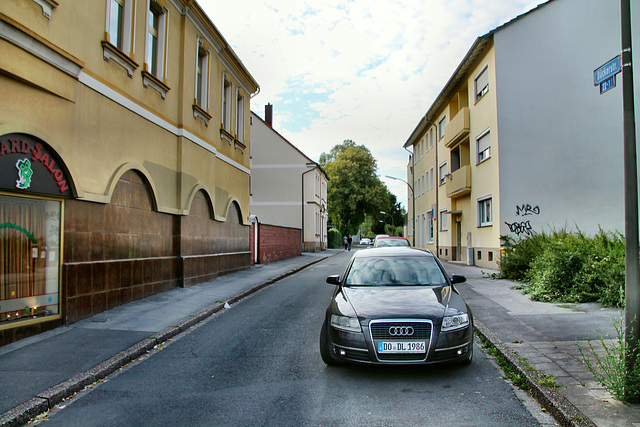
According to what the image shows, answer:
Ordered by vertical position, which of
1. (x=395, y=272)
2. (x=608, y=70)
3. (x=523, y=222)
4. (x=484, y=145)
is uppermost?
(x=484, y=145)

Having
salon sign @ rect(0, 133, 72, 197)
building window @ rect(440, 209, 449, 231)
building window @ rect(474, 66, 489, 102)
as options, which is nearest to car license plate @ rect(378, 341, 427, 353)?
salon sign @ rect(0, 133, 72, 197)

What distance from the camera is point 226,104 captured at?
55.9 ft

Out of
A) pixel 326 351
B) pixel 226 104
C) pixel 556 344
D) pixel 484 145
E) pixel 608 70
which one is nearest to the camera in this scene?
pixel 608 70

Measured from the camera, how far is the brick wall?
2267 centimetres

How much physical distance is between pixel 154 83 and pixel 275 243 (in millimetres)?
15715

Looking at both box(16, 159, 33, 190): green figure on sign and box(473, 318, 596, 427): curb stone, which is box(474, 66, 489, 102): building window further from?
box(16, 159, 33, 190): green figure on sign

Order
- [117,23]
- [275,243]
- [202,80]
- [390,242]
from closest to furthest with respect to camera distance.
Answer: [117,23], [202,80], [390,242], [275,243]

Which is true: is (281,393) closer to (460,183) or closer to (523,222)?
(523,222)

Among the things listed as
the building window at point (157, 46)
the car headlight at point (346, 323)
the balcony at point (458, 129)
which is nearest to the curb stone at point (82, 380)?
the car headlight at point (346, 323)

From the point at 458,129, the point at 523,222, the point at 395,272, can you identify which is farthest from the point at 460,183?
the point at 395,272

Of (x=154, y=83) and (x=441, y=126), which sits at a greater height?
(x=441, y=126)

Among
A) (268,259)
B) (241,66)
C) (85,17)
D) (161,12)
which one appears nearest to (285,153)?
(268,259)

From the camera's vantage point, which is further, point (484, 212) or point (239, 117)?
point (484, 212)

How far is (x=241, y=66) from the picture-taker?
17.7 m
